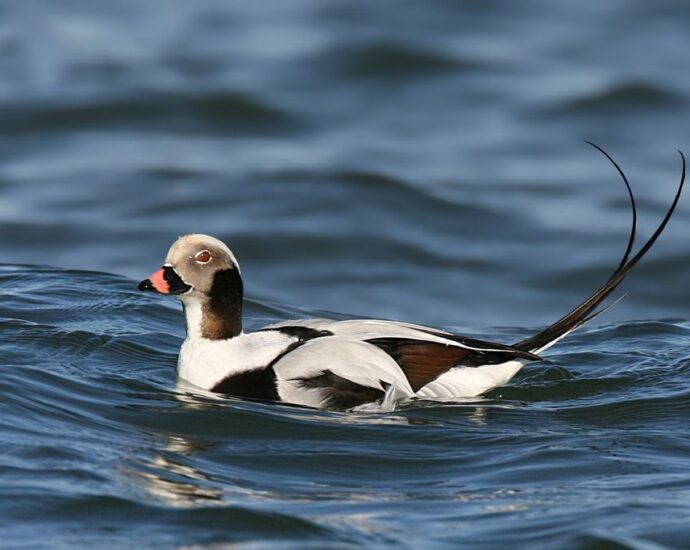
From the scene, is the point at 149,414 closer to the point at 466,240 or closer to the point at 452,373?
the point at 452,373

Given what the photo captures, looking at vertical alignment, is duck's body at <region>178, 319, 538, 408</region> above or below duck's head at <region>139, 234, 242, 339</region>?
below

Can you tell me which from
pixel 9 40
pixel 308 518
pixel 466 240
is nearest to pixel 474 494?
pixel 308 518

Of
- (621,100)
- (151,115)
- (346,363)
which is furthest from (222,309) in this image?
(621,100)

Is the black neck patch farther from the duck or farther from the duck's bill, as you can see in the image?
the duck's bill

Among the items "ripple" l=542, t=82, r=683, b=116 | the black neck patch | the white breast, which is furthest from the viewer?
"ripple" l=542, t=82, r=683, b=116

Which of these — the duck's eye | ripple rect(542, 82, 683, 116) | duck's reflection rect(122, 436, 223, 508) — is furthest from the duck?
ripple rect(542, 82, 683, 116)

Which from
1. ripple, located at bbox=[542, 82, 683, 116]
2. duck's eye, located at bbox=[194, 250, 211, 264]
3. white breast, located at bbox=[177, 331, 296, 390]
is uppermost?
ripple, located at bbox=[542, 82, 683, 116]

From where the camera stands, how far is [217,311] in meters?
7.02

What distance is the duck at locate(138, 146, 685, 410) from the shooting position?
21.9ft

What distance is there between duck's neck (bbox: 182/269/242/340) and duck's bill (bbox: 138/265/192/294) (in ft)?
0.38

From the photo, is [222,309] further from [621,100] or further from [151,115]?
[621,100]

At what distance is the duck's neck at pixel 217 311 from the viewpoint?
7.00 m

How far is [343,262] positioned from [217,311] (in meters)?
6.70

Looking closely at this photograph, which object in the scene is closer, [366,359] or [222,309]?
[366,359]
